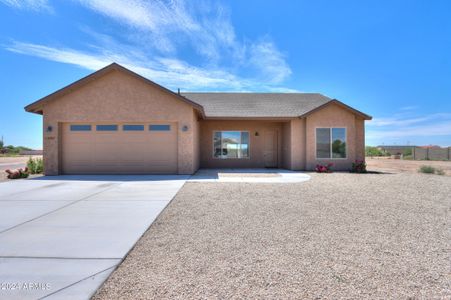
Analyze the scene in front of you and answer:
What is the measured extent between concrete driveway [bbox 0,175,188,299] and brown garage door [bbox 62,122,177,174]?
4.71 metres

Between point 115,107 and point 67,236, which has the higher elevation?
point 115,107

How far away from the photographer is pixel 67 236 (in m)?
4.29

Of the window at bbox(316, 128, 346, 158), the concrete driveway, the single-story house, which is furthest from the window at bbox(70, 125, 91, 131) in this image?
the window at bbox(316, 128, 346, 158)

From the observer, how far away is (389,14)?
13156 mm

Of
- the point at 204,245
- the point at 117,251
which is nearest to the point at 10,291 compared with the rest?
the point at 117,251

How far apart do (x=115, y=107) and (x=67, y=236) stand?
9662 mm

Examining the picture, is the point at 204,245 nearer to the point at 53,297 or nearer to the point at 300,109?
the point at 53,297

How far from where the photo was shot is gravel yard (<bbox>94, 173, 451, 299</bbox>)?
2.72m

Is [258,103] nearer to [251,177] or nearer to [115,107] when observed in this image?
[251,177]

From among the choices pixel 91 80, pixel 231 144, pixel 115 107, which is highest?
pixel 91 80

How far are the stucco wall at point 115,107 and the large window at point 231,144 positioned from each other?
14.5ft

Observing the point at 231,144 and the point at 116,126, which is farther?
the point at 231,144

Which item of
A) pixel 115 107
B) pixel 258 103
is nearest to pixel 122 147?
pixel 115 107

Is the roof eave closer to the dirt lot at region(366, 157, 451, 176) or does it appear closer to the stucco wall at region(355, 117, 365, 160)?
the stucco wall at region(355, 117, 365, 160)
